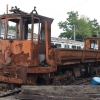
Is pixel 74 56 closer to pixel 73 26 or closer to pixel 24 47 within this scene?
pixel 24 47

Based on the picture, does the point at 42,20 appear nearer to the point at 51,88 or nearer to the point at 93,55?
the point at 51,88

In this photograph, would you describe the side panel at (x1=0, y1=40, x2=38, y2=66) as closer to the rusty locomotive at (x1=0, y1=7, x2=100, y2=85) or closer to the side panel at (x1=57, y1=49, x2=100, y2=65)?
the rusty locomotive at (x1=0, y1=7, x2=100, y2=85)

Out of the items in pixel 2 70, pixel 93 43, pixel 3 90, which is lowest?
pixel 3 90

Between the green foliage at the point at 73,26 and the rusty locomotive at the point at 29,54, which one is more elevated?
the green foliage at the point at 73,26

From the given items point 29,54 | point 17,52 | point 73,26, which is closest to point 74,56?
point 29,54

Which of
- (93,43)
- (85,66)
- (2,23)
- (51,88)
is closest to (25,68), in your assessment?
(51,88)

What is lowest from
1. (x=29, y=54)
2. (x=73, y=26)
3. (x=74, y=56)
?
(x=74, y=56)

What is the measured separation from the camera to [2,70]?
29.3 ft

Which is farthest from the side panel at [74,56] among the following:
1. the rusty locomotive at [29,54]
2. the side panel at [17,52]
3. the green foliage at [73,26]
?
the green foliage at [73,26]

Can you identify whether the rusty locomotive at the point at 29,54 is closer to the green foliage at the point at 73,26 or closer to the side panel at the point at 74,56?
the side panel at the point at 74,56

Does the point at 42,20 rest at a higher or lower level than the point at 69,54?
higher

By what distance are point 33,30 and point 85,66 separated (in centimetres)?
547

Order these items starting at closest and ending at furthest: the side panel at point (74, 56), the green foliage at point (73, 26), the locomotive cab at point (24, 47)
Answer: the locomotive cab at point (24, 47) < the side panel at point (74, 56) < the green foliage at point (73, 26)

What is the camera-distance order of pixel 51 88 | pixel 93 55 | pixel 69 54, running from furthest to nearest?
pixel 93 55
pixel 69 54
pixel 51 88
